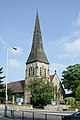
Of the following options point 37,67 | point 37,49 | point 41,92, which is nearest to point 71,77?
point 37,67

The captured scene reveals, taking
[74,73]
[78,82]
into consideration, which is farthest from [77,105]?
[74,73]

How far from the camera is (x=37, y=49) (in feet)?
317

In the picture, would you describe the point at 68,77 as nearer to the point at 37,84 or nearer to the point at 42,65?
the point at 42,65

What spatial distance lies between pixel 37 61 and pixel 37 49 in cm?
487

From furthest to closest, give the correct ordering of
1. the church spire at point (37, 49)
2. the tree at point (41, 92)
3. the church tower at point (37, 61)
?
1. the church spire at point (37, 49)
2. the church tower at point (37, 61)
3. the tree at point (41, 92)

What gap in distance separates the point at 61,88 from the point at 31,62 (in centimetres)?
1482

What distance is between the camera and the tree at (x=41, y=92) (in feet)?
252

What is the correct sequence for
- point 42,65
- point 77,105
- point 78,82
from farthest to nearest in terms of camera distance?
point 42,65, point 78,82, point 77,105

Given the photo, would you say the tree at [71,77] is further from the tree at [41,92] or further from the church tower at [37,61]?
the tree at [41,92]

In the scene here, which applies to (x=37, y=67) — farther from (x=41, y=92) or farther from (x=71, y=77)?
(x=41, y=92)

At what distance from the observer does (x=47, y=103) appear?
77312 millimetres

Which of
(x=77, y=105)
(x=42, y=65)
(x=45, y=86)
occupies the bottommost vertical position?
(x=77, y=105)

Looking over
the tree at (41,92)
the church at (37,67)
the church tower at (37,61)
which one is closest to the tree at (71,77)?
the church at (37,67)

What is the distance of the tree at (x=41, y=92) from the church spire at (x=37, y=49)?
57.2ft
